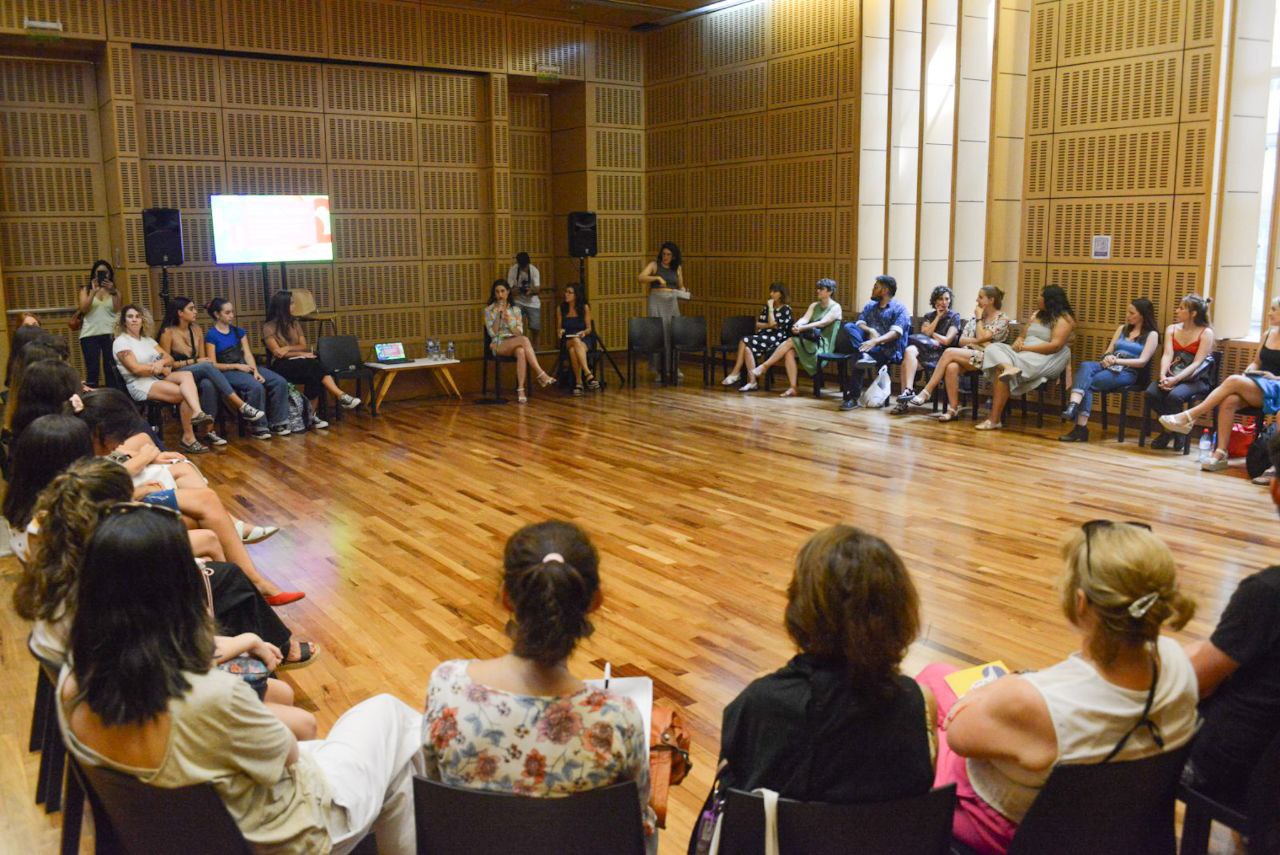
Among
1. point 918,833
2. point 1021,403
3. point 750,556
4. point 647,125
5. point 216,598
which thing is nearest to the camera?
point 918,833

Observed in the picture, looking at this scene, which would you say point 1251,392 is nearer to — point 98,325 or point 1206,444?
point 1206,444

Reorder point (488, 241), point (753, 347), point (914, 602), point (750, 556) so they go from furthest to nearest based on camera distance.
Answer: point (488, 241), point (753, 347), point (750, 556), point (914, 602)

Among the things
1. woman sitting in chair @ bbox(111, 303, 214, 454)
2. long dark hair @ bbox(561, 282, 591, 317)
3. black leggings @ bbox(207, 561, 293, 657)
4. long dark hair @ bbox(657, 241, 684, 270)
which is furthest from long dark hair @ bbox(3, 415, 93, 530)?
long dark hair @ bbox(657, 241, 684, 270)

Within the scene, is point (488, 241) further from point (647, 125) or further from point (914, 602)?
point (914, 602)

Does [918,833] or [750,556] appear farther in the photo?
[750,556]

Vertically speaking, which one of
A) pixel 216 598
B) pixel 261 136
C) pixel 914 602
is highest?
pixel 261 136

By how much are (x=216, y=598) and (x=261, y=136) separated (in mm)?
8373

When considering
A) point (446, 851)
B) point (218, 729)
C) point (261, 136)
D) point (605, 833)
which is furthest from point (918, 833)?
point (261, 136)

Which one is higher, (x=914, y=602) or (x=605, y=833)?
(x=914, y=602)

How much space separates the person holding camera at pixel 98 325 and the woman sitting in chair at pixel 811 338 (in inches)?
249

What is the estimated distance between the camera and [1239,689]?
7.45 feet

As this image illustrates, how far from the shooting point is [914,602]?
1.99m

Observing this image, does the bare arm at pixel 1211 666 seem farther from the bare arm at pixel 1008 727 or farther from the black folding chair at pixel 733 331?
the black folding chair at pixel 733 331

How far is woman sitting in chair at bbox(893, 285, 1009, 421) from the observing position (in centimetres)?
928
